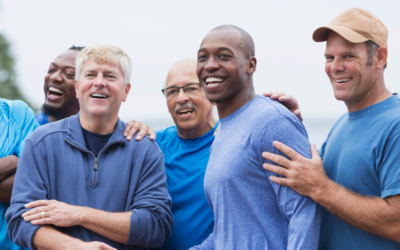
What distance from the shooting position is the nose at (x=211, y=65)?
8.42 ft

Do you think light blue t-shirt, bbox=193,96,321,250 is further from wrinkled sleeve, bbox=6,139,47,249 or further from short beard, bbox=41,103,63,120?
short beard, bbox=41,103,63,120

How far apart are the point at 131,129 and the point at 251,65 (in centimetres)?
112

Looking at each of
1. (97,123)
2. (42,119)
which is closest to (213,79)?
(97,123)

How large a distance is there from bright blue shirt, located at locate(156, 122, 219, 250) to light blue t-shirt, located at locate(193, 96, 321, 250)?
2.66ft

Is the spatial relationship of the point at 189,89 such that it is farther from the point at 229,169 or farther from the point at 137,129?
the point at 229,169

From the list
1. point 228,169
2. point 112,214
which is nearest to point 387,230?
point 228,169

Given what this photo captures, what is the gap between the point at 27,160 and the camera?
2764 mm

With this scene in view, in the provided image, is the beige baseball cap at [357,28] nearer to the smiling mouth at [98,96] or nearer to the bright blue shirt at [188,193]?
the bright blue shirt at [188,193]

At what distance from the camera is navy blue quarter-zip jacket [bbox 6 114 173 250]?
2.68 meters

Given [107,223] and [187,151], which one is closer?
[107,223]

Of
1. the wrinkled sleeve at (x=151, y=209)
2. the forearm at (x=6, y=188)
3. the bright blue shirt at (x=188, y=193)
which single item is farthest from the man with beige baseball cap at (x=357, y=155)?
the forearm at (x=6, y=188)

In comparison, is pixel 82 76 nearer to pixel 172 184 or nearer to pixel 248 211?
pixel 172 184

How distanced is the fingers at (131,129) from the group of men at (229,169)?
14 millimetres

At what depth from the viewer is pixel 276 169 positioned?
222 cm
